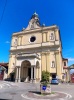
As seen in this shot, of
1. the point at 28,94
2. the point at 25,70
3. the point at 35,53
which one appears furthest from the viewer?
the point at 35,53

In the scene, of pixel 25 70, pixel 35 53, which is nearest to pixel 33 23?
pixel 35 53

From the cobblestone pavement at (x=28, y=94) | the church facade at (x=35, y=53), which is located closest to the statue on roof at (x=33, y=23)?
the church facade at (x=35, y=53)

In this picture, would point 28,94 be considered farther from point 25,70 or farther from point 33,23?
point 33,23

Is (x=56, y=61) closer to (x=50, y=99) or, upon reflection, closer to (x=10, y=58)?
(x=10, y=58)

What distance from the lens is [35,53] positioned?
31531mm

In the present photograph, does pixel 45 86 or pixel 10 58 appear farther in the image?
pixel 10 58

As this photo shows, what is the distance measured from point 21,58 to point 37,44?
22.1 feet

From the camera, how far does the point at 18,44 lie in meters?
35.4

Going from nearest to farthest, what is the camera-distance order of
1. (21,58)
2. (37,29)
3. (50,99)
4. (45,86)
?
1. (50,99)
2. (45,86)
3. (21,58)
4. (37,29)

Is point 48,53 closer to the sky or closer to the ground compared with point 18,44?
closer to the ground

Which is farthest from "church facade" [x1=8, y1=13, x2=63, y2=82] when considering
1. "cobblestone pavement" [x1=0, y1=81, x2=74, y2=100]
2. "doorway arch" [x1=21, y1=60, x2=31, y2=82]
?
"cobblestone pavement" [x1=0, y1=81, x2=74, y2=100]

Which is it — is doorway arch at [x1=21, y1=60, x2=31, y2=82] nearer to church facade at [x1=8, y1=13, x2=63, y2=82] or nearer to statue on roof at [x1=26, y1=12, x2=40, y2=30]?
church facade at [x1=8, y1=13, x2=63, y2=82]

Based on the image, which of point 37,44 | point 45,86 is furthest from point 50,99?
point 37,44

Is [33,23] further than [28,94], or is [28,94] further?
[33,23]
